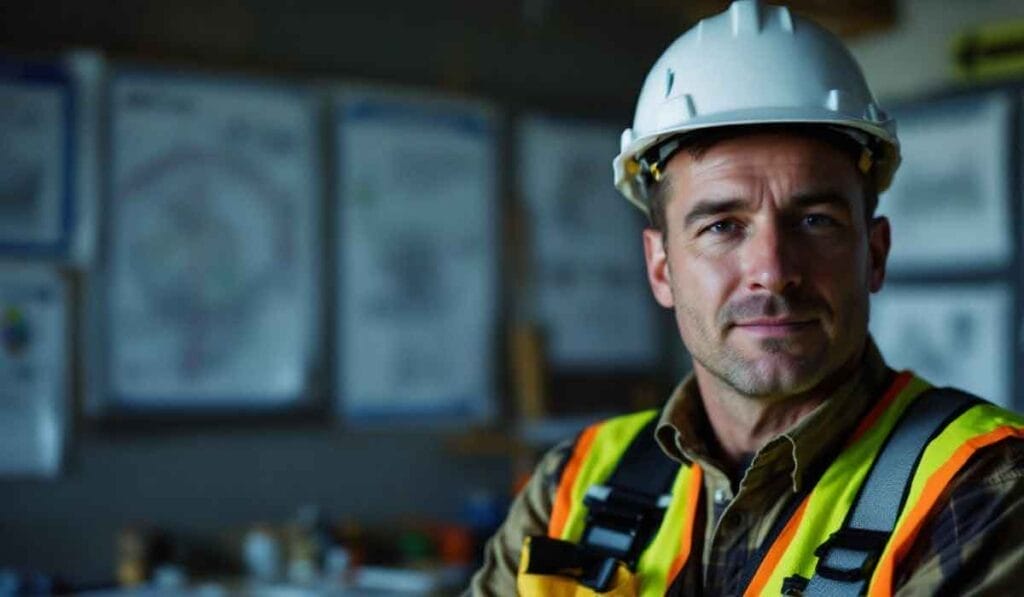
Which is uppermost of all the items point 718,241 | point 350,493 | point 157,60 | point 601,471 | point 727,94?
point 157,60

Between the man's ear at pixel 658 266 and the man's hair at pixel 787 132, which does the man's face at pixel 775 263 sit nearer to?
the man's hair at pixel 787 132

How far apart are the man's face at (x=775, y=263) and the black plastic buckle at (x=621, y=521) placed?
0.62ft

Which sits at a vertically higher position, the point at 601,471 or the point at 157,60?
the point at 157,60

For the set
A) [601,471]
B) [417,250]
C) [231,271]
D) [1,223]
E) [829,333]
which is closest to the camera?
[829,333]

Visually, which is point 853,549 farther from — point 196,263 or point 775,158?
point 196,263

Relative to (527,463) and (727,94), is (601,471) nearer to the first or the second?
(727,94)

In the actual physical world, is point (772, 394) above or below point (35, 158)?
below

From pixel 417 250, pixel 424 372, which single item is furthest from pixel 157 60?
pixel 424 372

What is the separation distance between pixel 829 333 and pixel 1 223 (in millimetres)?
2225

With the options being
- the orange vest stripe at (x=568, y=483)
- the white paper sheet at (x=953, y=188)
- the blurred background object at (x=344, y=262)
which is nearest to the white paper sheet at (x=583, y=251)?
the blurred background object at (x=344, y=262)

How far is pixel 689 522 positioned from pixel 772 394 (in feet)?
0.63

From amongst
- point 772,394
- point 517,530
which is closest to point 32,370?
point 517,530

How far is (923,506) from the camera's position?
1303 mm

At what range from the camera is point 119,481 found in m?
3.14
